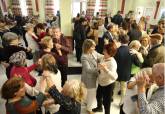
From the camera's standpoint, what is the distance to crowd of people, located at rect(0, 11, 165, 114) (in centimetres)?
175

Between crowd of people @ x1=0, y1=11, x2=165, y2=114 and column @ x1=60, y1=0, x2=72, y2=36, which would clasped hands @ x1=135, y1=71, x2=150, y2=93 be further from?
column @ x1=60, y1=0, x2=72, y2=36

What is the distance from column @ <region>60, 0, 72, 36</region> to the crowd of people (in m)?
1.60

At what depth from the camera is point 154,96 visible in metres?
1.66

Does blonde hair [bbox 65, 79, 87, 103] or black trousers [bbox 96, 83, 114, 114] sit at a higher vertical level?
blonde hair [bbox 65, 79, 87, 103]

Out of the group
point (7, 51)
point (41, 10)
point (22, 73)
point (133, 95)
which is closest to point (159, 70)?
point (133, 95)

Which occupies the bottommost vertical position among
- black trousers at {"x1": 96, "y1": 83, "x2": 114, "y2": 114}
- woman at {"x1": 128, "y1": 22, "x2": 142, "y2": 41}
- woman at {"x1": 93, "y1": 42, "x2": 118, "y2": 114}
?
black trousers at {"x1": 96, "y1": 83, "x2": 114, "y2": 114}

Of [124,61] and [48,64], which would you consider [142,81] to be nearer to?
[48,64]

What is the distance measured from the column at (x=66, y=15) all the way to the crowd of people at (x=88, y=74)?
5.26ft

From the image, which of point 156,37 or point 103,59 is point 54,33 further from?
point 156,37

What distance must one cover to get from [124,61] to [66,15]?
3777 millimetres

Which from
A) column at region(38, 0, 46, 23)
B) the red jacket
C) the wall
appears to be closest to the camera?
the red jacket

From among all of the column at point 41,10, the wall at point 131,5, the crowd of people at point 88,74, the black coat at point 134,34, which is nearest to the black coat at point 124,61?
the crowd of people at point 88,74

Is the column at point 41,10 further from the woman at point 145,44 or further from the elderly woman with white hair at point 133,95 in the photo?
the elderly woman with white hair at point 133,95

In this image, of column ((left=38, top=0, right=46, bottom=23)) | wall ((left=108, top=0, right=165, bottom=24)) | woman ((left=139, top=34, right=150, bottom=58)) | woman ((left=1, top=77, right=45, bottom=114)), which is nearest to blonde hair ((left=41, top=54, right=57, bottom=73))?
woman ((left=1, top=77, right=45, bottom=114))
